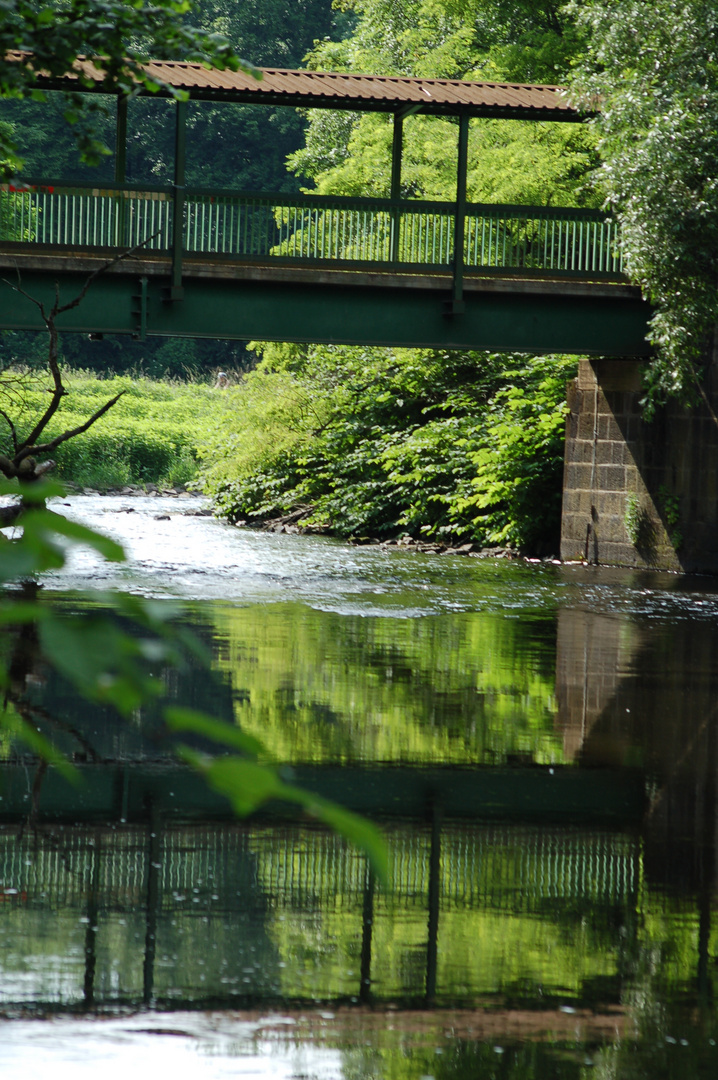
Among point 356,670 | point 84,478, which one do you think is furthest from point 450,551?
point 84,478

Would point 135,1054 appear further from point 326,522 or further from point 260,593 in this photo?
point 326,522

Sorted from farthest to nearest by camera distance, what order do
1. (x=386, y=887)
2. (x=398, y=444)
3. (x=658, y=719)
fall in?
(x=398, y=444) → (x=658, y=719) → (x=386, y=887)

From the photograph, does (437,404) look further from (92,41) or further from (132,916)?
(132,916)

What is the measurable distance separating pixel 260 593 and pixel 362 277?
18.4 ft

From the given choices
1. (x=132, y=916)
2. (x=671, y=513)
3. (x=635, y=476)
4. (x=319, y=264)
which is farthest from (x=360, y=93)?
(x=132, y=916)

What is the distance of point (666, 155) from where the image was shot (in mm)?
19531

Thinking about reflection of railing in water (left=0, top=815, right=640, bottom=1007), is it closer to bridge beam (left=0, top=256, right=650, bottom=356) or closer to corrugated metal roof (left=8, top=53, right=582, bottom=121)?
bridge beam (left=0, top=256, right=650, bottom=356)

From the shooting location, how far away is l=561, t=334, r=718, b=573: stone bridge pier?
2209 cm

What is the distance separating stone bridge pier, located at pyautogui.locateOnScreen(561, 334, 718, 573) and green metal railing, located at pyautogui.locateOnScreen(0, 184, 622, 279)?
215 cm

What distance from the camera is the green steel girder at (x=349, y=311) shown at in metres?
20.6

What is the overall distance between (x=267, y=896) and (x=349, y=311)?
16591 millimetres

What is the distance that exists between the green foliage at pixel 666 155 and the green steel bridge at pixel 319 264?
1045 millimetres

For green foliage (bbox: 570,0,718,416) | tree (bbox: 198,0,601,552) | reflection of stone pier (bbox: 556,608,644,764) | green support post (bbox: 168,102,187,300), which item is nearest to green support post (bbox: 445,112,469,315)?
tree (bbox: 198,0,601,552)

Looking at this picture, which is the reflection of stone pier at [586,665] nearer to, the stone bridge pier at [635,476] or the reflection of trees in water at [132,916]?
the reflection of trees in water at [132,916]
